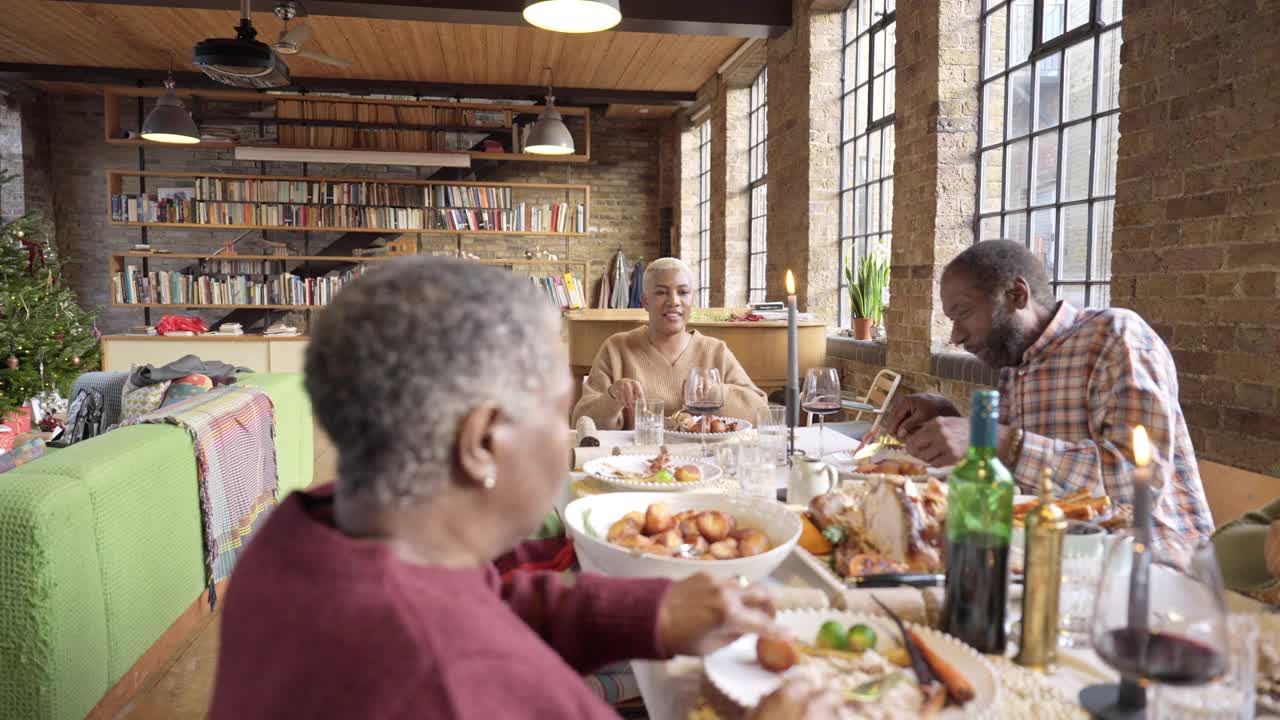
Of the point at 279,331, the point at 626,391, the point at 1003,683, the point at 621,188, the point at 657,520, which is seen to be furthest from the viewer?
the point at 621,188

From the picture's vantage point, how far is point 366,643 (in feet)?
1.70

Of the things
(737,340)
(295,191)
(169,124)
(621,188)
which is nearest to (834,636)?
(737,340)

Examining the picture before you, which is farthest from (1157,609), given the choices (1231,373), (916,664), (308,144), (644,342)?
(308,144)

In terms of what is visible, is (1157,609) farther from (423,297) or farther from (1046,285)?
(1046,285)

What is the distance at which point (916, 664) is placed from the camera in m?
0.79

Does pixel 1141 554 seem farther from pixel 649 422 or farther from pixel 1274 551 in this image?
pixel 649 422

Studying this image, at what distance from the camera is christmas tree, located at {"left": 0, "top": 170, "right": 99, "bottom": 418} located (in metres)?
5.29

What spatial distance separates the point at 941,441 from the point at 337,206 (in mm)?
7581

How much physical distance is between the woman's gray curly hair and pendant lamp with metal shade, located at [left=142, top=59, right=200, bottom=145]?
7176mm

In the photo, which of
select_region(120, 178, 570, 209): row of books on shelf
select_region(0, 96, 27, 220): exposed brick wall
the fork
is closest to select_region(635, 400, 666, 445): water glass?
the fork

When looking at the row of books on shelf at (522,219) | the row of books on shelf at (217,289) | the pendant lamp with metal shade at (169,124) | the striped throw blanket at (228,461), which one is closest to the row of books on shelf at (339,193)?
the row of books on shelf at (522,219)

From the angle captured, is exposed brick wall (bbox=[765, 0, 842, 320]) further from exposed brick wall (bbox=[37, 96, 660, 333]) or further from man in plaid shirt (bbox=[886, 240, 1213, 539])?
man in plaid shirt (bbox=[886, 240, 1213, 539])

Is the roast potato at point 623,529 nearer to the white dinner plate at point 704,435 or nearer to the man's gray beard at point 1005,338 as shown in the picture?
the white dinner plate at point 704,435

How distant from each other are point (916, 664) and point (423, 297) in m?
0.57
